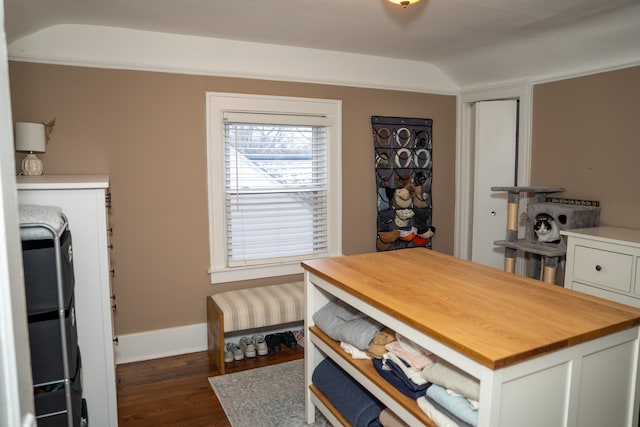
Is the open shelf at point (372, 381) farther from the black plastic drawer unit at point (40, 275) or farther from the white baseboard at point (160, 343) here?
the white baseboard at point (160, 343)

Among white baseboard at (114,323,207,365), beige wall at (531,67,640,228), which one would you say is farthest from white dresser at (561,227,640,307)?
white baseboard at (114,323,207,365)

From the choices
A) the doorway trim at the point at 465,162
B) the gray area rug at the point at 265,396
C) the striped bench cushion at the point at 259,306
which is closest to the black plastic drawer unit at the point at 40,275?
the gray area rug at the point at 265,396

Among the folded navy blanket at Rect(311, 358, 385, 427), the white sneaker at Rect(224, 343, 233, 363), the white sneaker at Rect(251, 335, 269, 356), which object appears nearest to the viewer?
the folded navy blanket at Rect(311, 358, 385, 427)

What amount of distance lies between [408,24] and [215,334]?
2.53 meters

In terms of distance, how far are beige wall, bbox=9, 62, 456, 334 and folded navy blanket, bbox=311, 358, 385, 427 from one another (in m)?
1.50

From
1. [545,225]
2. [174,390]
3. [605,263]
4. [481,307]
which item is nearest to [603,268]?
[605,263]

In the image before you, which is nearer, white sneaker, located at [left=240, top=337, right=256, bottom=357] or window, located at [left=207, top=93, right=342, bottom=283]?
white sneaker, located at [left=240, top=337, right=256, bottom=357]

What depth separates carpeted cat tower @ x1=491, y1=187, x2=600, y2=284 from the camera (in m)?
3.28

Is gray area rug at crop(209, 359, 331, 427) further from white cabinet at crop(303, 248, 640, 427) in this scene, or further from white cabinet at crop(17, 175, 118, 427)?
white cabinet at crop(17, 175, 118, 427)

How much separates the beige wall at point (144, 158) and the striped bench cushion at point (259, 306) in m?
0.22

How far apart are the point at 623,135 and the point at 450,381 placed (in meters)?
2.69

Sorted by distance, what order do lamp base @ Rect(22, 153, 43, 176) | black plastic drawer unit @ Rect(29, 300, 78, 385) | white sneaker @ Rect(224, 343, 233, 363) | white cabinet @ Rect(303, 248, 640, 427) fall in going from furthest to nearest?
white sneaker @ Rect(224, 343, 233, 363), lamp base @ Rect(22, 153, 43, 176), black plastic drawer unit @ Rect(29, 300, 78, 385), white cabinet @ Rect(303, 248, 640, 427)

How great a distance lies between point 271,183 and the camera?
3660 millimetres

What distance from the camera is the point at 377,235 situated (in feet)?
13.4
